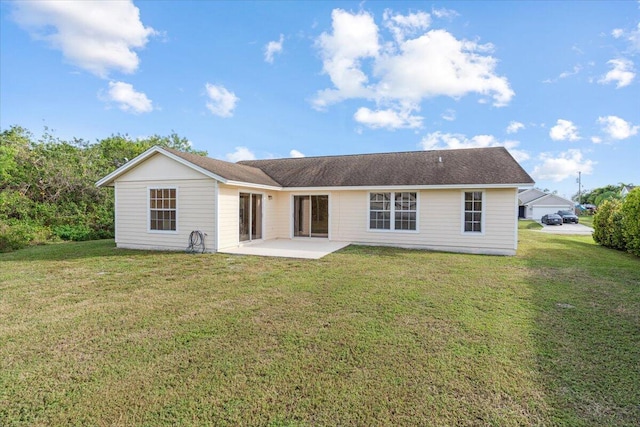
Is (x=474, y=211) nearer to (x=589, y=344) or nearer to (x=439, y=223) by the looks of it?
(x=439, y=223)

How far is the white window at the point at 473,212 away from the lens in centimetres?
1110

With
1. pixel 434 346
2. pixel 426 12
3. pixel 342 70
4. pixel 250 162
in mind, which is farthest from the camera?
pixel 250 162

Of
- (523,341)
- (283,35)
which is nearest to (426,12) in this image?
(283,35)

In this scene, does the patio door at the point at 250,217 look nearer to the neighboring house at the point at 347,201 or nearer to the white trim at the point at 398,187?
the neighboring house at the point at 347,201

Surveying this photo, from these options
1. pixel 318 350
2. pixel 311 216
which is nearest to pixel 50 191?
pixel 311 216

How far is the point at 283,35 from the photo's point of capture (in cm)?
1448

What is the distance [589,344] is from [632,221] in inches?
417

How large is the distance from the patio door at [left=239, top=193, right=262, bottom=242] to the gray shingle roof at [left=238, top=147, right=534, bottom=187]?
1661 mm

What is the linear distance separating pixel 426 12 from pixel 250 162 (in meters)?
10.8

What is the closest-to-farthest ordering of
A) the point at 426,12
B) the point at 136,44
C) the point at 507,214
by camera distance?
the point at 507,214 < the point at 426,12 < the point at 136,44

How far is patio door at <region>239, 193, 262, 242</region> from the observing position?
12188 mm

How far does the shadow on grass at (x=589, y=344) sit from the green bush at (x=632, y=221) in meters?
4.24

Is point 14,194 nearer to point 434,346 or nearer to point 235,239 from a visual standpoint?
point 235,239

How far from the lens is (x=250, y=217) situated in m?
12.4
